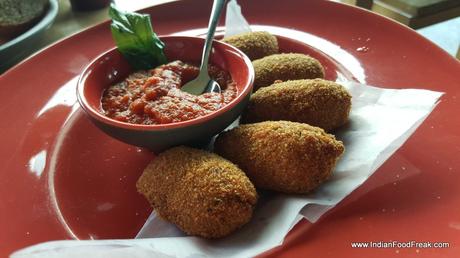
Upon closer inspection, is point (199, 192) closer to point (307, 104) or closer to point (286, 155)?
point (286, 155)

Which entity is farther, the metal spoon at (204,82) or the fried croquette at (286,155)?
the metal spoon at (204,82)

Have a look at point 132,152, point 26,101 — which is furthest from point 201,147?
point 26,101

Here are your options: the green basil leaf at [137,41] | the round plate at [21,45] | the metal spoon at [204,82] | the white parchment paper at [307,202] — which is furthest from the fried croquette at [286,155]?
the round plate at [21,45]

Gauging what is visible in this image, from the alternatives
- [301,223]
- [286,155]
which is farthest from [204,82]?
[301,223]

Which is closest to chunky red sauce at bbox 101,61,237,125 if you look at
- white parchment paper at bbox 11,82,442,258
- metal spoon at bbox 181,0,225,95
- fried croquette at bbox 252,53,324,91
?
metal spoon at bbox 181,0,225,95

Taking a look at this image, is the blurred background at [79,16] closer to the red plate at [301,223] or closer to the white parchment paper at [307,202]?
the red plate at [301,223]

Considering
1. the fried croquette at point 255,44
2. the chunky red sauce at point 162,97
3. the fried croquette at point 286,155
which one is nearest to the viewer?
the fried croquette at point 286,155
